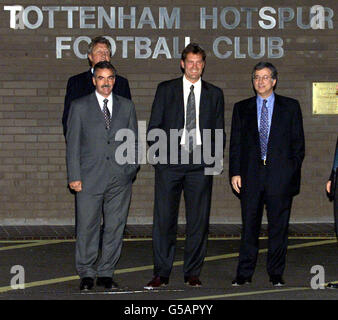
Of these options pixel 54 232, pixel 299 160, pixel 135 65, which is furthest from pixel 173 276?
pixel 135 65

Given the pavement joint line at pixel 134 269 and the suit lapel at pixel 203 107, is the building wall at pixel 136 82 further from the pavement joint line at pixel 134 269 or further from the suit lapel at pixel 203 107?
the suit lapel at pixel 203 107

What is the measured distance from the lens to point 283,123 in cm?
1034

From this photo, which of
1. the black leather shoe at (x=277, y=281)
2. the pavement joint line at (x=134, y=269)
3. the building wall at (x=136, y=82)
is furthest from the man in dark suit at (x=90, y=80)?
the building wall at (x=136, y=82)

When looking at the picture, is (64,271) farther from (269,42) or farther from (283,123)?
A: (269,42)

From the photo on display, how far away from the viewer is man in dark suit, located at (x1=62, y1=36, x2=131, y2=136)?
11.0m

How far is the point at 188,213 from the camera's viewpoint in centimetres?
1041

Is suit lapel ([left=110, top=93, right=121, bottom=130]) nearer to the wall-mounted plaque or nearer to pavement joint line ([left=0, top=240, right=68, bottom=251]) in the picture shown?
pavement joint line ([left=0, top=240, right=68, bottom=251])

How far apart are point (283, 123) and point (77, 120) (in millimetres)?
2017

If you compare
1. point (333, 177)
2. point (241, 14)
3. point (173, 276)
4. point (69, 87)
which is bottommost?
point (173, 276)

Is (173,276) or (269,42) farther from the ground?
(269,42)

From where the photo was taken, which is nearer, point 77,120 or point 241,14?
point 77,120

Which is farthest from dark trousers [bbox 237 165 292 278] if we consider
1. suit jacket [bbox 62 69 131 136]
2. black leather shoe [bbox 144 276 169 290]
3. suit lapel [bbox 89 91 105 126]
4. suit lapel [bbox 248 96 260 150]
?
suit jacket [bbox 62 69 131 136]

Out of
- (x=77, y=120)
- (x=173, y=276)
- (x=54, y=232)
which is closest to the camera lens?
(x=77, y=120)

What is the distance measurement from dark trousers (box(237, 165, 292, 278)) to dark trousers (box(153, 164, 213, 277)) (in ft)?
1.31
